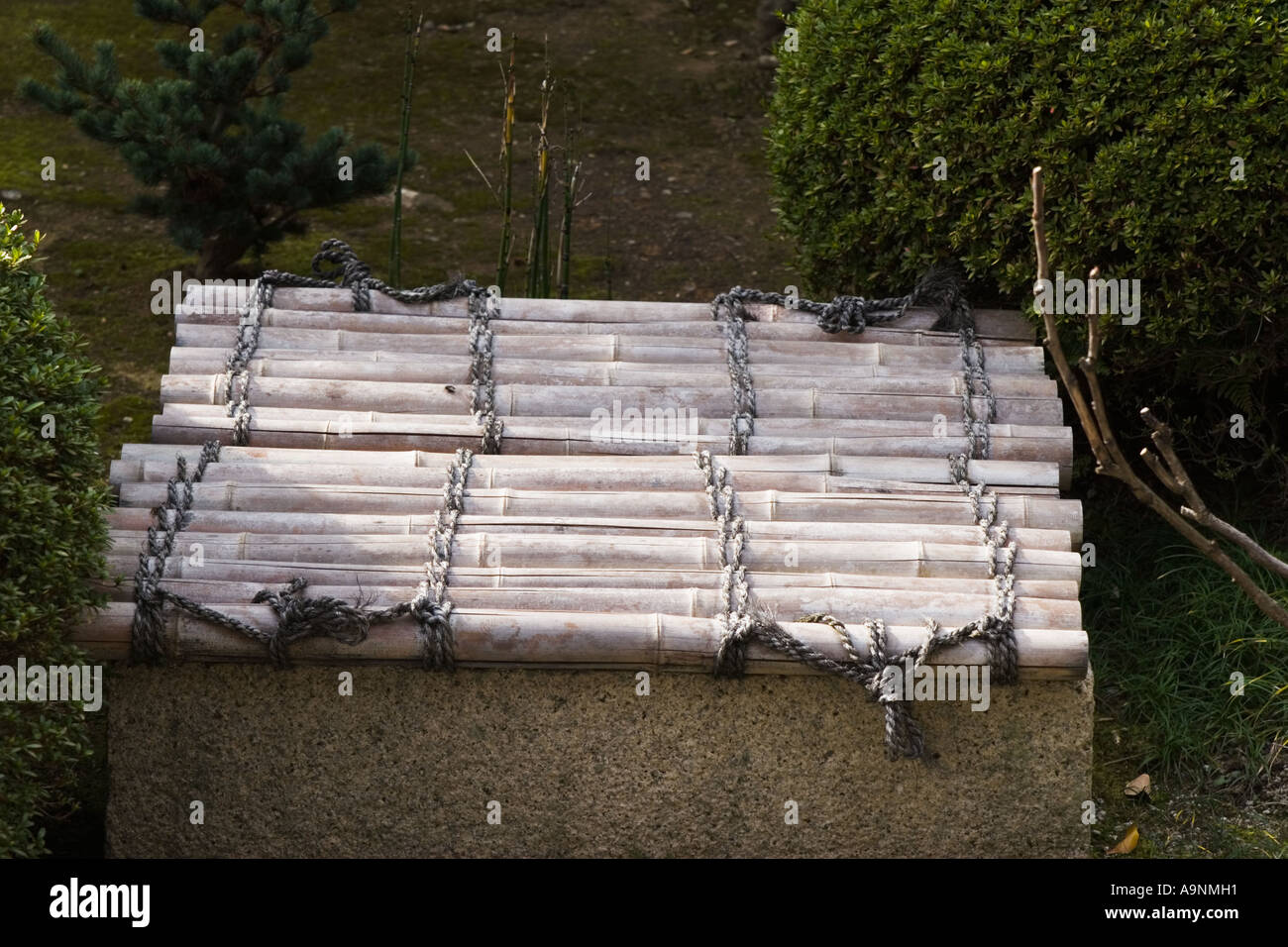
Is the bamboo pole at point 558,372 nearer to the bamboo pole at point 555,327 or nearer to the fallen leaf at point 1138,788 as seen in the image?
the bamboo pole at point 555,327

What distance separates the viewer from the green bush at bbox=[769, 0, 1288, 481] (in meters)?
4.48

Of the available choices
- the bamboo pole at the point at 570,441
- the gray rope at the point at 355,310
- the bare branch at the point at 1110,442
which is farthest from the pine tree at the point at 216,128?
the bare branch at the point at 1110,442

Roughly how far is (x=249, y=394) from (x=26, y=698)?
135 cm

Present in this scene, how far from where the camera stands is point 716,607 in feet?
12.2

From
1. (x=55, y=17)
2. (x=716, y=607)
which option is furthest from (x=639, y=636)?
(x=55, y=17)

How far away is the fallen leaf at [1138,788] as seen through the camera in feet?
14.3

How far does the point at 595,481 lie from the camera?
4.20 meters

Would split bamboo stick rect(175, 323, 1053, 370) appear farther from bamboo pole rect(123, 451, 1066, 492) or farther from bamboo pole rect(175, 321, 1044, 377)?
bamboo pole rect(123, 451, 1066, 492)

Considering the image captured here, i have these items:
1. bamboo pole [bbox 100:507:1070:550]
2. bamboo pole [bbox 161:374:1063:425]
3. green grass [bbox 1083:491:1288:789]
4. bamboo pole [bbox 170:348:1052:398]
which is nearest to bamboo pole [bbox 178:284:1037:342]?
bamboo pole [bbox 170:348:1052:398]

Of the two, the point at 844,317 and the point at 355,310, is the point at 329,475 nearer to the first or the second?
the point at 355,310

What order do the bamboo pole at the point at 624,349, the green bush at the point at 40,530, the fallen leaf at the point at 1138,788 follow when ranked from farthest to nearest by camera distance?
the bamboo pole at the point at 624,349 → the fallen leaf at the point at 1138,788 → the green bush at the point at 40,530

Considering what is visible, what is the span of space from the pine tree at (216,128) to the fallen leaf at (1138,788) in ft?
12.4

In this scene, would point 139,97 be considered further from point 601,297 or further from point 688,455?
point 688,455

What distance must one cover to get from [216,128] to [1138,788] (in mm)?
4476
